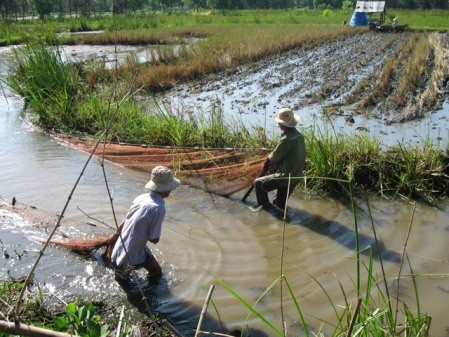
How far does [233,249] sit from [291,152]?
121 cm

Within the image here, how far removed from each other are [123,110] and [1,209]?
3142mm

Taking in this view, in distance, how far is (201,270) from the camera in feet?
13.7

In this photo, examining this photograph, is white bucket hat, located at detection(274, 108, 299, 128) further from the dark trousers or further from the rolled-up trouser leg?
the rolled-up trouser leg

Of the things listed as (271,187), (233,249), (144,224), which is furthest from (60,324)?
(271,187)

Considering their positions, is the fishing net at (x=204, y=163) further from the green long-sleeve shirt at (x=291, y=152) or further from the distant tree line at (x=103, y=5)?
the distant tree line at (x=103, y=5)

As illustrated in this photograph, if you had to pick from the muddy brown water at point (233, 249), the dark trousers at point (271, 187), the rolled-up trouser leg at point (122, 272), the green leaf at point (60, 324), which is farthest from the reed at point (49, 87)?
the green leaf at point (60, 324)

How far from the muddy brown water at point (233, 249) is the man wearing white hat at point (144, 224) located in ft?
1.17

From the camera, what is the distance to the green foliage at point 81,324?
249 centimetres

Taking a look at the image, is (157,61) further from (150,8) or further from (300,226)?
(150,8)

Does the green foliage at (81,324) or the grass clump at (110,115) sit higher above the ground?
the grass clump at (110,115)

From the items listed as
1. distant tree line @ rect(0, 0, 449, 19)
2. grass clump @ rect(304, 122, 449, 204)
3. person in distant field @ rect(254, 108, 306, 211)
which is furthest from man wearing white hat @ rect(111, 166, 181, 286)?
distant tree line @ rect(0, 0, 449, 19)

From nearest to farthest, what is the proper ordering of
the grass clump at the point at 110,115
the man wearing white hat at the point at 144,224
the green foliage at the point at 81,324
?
the green foliage at the point at 81,324 → the man wearing white hat at the point at 144,224 → the grass clump at the point at 110,115

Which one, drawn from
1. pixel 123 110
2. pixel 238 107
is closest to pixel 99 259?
pixel 123 110

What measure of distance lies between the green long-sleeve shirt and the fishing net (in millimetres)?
562
